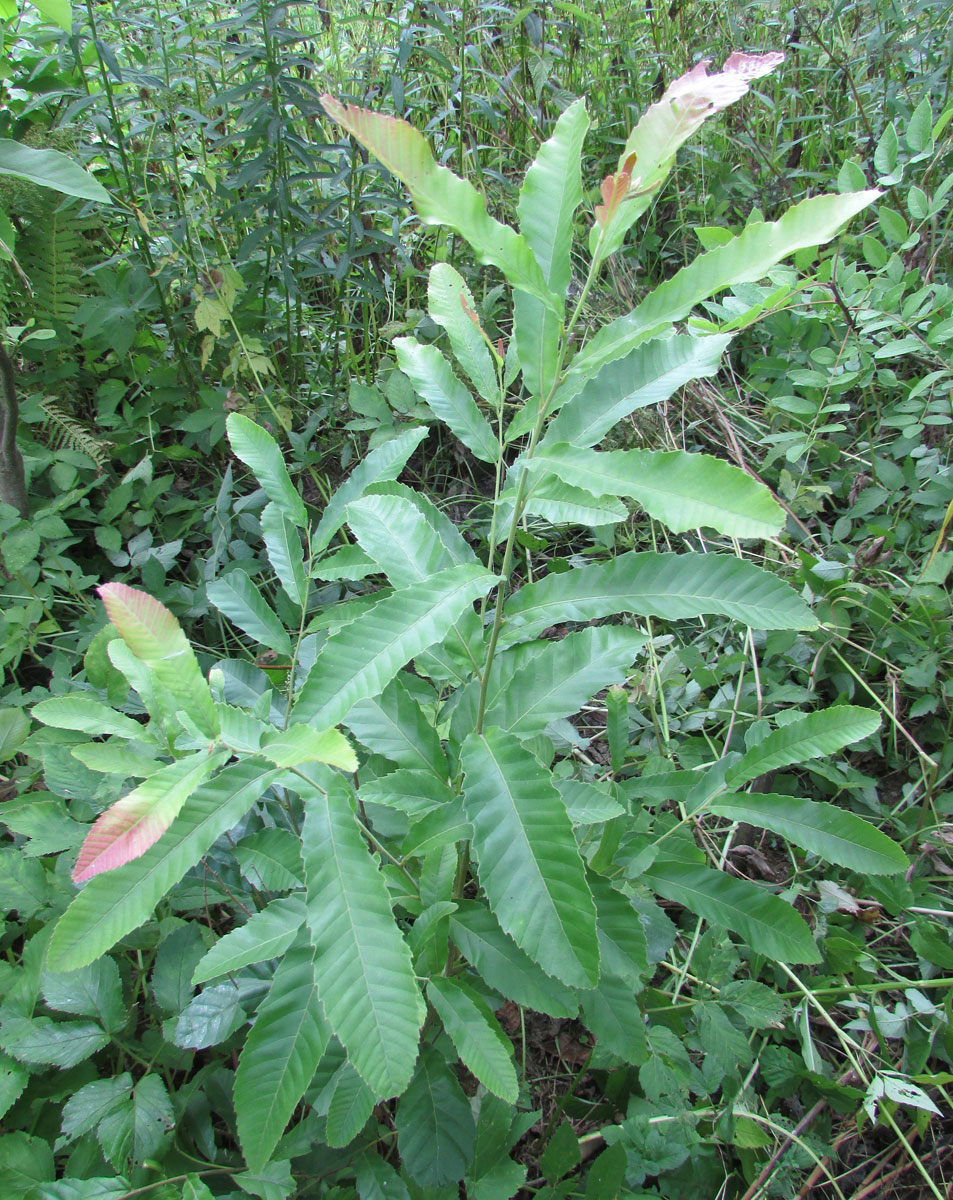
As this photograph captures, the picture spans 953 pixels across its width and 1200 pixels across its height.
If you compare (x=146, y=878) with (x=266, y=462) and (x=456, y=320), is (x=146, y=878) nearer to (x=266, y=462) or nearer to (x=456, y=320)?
(x=266, y=462)

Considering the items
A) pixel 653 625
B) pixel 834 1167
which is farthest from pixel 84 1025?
pixel 653 625

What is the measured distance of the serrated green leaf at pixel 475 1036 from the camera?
0.83 m

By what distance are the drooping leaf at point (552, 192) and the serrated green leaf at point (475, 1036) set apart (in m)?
0.79

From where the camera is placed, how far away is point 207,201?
211 centimetres

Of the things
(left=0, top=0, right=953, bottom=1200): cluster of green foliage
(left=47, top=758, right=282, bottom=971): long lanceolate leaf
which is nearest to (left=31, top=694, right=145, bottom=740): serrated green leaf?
(left=0, top=0, right=953, bottom=1200): cluster of green foliage

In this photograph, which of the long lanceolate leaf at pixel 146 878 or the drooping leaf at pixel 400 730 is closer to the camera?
the long lanceolate leaf at pixel 146 878

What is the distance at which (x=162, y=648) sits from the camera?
0.74 m

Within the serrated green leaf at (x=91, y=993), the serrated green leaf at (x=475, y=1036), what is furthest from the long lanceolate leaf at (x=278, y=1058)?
the serrated green leaf at (x=91, y=993)

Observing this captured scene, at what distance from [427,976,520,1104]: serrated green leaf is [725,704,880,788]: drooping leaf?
16.5 inches

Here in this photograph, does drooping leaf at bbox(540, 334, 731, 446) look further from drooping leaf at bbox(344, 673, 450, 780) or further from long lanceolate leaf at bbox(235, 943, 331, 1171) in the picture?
long lanceolate leaf at bbox(235, 943, 331, 1171)

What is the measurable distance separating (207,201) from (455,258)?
0.69 metres

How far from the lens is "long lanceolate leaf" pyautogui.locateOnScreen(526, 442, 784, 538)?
2.10ft

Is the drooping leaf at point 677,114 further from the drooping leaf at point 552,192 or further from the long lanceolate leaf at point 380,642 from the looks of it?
the long lanceolate leaf at point 380,642

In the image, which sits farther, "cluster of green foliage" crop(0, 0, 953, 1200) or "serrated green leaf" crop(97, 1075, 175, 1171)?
"serrated green leaf" crop(97, 1075, 175, 1171)
